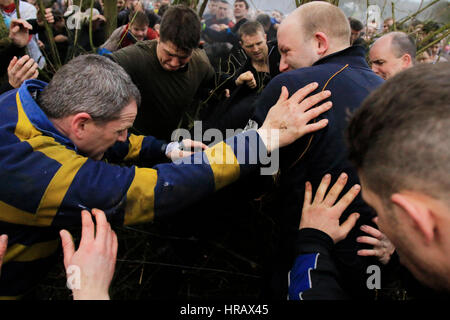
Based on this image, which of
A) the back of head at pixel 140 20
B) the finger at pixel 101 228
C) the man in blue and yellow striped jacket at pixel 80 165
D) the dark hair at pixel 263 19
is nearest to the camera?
the finger at pixel 101 228

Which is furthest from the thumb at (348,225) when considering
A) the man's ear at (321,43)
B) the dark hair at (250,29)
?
the dark hair at (250,29)

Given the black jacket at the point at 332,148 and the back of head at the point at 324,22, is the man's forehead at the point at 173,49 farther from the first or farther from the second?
the black jacket at the point at 332,148

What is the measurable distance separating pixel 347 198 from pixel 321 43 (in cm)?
83

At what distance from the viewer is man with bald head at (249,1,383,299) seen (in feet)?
4.86

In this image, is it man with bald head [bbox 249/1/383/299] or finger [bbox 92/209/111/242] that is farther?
man with bald head [bbox 249/1/383/299]

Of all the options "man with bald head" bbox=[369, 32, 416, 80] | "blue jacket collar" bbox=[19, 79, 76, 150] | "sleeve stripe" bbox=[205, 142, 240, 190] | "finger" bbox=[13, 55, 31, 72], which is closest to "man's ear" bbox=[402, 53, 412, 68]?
"man with bald head" bbox=[369, 32, 416, 80]

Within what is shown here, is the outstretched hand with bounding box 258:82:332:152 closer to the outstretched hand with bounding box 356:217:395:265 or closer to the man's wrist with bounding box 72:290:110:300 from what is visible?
the outstretched hand with bounding box 356:217:395:265

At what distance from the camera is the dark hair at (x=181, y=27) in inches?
109

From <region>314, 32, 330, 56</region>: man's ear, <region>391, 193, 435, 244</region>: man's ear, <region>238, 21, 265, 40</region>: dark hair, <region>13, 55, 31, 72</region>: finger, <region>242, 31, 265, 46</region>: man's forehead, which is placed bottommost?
<region>391, 193, 435, 244</region>: man's ear

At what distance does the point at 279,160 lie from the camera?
1627 mm

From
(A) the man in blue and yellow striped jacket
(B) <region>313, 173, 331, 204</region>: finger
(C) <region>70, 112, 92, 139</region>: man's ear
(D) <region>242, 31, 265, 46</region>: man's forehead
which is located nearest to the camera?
(A) the man in blue and yellow striped jacket

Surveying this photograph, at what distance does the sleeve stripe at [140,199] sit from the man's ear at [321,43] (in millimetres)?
1049

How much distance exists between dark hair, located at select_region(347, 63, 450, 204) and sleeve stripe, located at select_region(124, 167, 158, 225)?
2.70 feet
